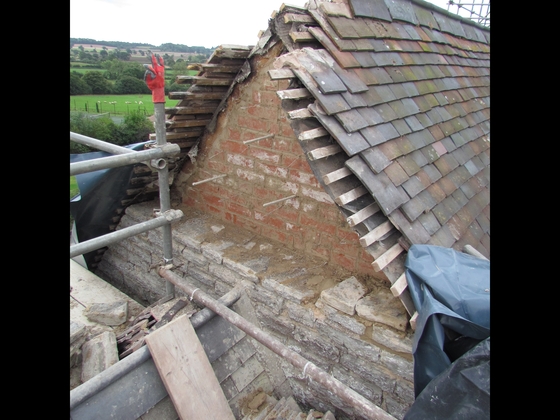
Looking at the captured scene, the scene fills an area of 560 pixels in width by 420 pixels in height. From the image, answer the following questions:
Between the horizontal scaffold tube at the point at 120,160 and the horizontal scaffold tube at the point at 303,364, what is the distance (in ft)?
3.64

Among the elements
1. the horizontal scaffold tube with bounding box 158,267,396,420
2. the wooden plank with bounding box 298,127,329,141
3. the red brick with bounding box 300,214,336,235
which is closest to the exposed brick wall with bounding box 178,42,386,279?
the red brick with bounding box 300,214,336,235

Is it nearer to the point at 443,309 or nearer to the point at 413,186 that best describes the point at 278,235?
the point at 413,186

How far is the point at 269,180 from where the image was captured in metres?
4.36

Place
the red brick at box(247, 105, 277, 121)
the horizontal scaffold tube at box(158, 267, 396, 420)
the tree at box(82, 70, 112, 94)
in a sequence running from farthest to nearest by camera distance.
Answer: the tree at box(82, 70, 112, 94), the red brick at box(247, 105, 277, 121), the horizontal scaffold tube at box(158, 267, 396, 420)

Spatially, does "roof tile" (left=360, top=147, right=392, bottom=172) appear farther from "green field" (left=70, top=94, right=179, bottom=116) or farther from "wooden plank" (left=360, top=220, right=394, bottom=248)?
"green field" (left=70, top=94, right=179, bottom=116)

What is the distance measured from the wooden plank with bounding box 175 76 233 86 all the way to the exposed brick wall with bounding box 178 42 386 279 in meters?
0.16

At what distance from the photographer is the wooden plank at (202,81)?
4.20 m

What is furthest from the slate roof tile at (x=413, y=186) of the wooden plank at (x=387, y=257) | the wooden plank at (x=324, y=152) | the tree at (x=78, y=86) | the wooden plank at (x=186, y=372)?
the tree at (x=78, y=86)

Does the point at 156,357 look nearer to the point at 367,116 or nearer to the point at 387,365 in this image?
the point at 387,365

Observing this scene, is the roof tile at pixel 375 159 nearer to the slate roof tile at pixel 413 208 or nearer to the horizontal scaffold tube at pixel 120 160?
the slate roof tile at pixel 413 208

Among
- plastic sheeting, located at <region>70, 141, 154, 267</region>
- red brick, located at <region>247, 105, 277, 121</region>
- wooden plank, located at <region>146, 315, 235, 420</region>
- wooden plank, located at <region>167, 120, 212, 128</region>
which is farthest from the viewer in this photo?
plastic sheeting, located at <region>70, 141, 154, 267</region>

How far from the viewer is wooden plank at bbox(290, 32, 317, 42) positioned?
3.13m

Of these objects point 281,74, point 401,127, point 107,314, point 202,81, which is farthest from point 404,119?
point 107,314

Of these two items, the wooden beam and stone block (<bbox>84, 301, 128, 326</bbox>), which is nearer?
stone block (<bbox>84, 301, 128, 326</bbox>)
